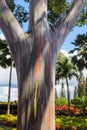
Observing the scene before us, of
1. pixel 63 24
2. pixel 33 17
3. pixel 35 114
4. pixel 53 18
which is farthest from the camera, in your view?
pixel 53 18

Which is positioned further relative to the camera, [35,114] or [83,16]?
[83,16]

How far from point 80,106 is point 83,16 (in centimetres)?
2646

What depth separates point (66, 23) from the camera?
277 inches

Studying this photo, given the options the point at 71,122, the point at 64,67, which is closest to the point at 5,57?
the point at 64,67

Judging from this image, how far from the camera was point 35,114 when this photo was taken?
5.81 meters

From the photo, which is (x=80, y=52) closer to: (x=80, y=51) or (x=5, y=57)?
(x=80, y=51)

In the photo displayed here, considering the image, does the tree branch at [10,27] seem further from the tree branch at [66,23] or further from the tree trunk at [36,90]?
the tree branch at [66,23]

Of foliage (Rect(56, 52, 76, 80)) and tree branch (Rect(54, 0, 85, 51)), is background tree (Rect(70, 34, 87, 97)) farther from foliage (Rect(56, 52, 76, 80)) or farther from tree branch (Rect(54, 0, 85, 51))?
tree branch (Rect(54, 0, 85, 51))

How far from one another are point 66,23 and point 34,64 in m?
1.54

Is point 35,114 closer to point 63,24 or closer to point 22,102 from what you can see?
point 22,102

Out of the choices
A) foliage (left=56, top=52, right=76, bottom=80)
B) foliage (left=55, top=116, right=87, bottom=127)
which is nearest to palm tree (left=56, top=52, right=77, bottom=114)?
foliage (left=56, top=52, right=76, bottom=80)

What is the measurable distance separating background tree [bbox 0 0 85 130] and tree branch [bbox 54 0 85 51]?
0.20m

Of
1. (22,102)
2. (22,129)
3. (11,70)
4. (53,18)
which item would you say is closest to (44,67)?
(22,102)

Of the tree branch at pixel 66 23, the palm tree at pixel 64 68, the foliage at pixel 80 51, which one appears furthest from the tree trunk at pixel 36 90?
the palm tree at pixel 64 68
